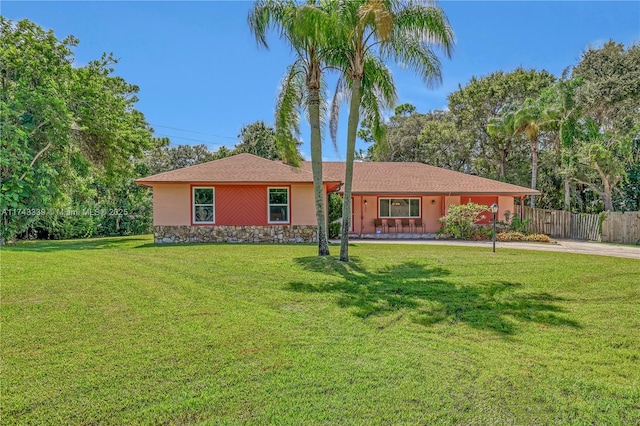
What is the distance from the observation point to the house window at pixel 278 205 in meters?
17.0

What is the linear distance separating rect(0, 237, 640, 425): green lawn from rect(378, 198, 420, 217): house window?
12.7 metres

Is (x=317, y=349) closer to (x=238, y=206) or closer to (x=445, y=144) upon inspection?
(x=238, y=206)

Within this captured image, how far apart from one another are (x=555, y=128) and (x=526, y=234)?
8.09m

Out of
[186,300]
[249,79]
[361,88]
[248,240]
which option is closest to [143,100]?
[249,79]

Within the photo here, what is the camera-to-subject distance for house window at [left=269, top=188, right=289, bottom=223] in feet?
55.6

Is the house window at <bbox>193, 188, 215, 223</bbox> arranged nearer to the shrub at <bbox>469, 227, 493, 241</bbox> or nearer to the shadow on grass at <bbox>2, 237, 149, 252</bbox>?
the shadow on grass at <bbox>2, 237, 149, 252</bbox>

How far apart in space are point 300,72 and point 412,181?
11.3 meters

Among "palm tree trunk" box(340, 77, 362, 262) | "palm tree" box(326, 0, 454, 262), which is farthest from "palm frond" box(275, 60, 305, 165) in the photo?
"palm tree trunk" box(340, 77, 362, 262)

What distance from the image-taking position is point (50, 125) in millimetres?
14891

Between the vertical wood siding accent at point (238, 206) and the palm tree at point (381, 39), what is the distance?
715 cm

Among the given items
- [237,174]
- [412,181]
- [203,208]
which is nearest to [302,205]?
[237,174]

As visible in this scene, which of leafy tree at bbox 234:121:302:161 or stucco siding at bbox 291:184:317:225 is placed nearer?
stucco siding at bbox 291:184:317:225

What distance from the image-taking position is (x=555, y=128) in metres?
21.9

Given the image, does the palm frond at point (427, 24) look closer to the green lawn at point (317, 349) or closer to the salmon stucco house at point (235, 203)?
the green lawn at point (317, 349)
